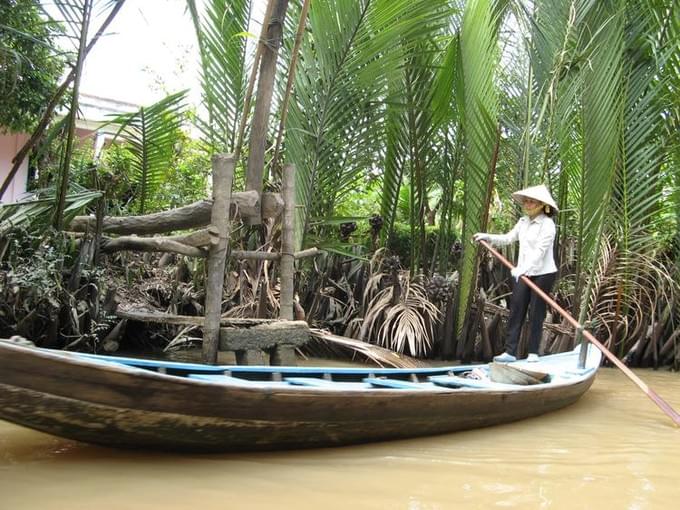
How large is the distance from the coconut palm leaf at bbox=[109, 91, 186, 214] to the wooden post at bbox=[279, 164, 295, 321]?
1738 mm

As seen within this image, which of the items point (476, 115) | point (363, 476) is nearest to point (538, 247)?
point (476, 115)

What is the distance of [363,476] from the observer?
106 inches

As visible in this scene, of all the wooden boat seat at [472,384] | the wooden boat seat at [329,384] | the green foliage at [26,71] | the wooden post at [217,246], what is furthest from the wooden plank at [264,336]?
the green foliage at [26,71]

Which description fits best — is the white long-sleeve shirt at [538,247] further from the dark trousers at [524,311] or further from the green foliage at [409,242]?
the green foliage at [409,242]

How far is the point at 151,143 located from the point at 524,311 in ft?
11.6

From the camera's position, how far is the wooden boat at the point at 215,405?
2.27 m

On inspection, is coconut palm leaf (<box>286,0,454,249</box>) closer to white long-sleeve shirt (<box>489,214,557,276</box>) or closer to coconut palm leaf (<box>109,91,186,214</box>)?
coconut palm leaf (<box>109,91,186,214</box>)

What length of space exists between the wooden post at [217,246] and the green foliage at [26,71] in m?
1.78

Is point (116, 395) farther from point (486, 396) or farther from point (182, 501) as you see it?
point (486, 396)

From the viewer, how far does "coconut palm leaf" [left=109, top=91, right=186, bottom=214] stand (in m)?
6.20

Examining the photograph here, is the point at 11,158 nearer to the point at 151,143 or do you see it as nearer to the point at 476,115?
the point at 151,143

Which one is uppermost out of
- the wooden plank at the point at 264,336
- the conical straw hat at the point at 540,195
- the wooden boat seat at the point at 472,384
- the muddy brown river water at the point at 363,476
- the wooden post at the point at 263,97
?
the wooden post at the point at 263,97

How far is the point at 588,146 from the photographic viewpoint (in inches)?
204

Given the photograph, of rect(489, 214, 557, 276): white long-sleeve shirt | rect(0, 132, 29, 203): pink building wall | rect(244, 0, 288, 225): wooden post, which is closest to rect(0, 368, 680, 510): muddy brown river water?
rect(489, 214, 557, 276): white long-sleeve shirt
